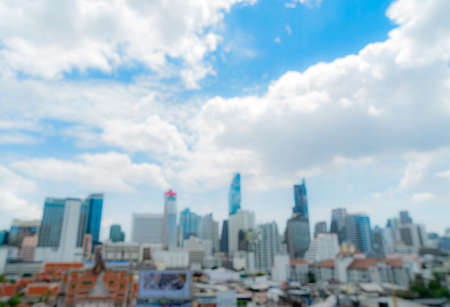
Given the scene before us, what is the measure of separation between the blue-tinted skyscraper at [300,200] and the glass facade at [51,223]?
138m

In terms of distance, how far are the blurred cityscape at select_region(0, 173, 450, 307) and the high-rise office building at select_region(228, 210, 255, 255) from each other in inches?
28.6

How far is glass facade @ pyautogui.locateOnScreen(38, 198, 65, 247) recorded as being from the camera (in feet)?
486

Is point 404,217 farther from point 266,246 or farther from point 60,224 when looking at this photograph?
point 60,224

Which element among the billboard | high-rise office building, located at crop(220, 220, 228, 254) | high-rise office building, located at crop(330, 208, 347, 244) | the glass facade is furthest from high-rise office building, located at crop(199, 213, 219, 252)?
the billboard

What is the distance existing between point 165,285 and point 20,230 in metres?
155

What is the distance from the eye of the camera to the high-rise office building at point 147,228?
585 feet

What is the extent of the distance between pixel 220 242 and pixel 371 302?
458ft

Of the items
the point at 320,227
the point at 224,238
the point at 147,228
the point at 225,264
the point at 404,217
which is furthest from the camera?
the point at 147,228

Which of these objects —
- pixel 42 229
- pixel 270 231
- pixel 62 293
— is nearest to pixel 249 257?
pixel 270 231

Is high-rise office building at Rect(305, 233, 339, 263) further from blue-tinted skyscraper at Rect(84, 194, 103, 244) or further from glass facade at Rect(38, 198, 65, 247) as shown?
glass facade at Rect(38, 198, 65, 247)

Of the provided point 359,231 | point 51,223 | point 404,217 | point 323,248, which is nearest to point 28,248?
point 51,223

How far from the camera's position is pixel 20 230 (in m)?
152

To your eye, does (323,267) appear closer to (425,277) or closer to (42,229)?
(425,277)

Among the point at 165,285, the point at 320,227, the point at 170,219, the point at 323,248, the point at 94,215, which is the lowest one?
the point at 165,285
